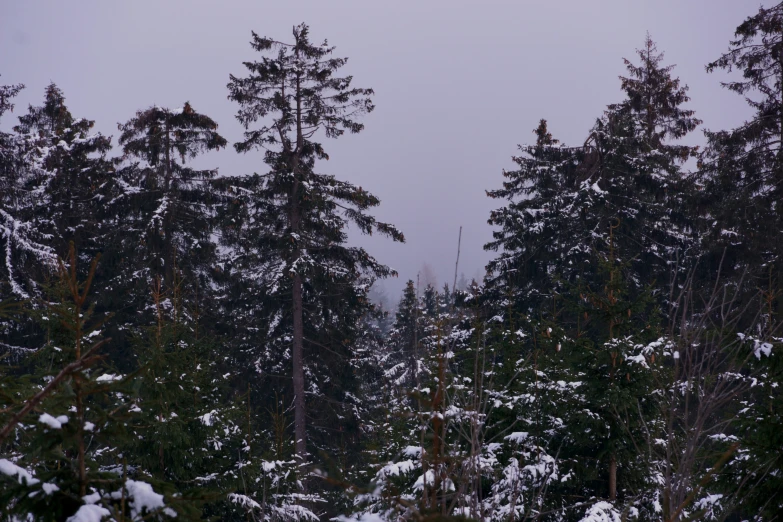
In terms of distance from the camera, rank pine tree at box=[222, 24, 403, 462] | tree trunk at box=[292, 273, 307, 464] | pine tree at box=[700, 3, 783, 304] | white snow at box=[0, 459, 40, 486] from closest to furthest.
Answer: white snow at box=[0, 459, 40, 486] < pine tree at box=[700, 3, 783, 304] < tree trunk at box=[292, 273, 307, 464] < pine tree at box=[222, 24, 403, 462]

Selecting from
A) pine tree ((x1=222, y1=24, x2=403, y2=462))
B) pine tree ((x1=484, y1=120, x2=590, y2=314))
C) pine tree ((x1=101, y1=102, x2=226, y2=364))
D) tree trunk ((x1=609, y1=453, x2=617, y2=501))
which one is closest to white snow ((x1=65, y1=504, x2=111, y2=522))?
tree trunk ((x1=609, y1=453, x2=617, y2=501))

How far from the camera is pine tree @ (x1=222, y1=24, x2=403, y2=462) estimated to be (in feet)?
64.4

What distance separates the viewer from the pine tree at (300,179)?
1962 cm

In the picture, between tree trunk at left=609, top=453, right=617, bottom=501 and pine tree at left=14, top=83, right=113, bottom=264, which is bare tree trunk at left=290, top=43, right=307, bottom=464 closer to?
pine tree at left=14, top=83, right=113, bottom=264

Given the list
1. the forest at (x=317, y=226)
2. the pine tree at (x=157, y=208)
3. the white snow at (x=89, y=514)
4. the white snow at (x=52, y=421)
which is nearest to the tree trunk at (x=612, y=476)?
the forest at (x=317, y=226)

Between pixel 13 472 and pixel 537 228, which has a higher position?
pixel 537 228

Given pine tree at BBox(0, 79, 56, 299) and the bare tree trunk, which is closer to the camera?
pine tree at BBox(0, 79, 56, 299)

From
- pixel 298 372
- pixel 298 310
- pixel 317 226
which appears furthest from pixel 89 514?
pixel 317 226

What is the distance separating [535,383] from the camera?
9688 mm

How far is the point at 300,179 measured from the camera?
19.5 m

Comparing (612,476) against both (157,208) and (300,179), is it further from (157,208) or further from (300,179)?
(157,208)

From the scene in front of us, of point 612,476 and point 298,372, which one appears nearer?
point 612,476

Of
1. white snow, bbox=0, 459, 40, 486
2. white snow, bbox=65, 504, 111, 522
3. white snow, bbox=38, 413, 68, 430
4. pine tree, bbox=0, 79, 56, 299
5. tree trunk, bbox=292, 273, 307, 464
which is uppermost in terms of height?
pine tree, bbox=0, 79, 56, 299

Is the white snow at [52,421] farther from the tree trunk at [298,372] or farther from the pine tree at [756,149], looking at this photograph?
the pine tree at [756,149]
